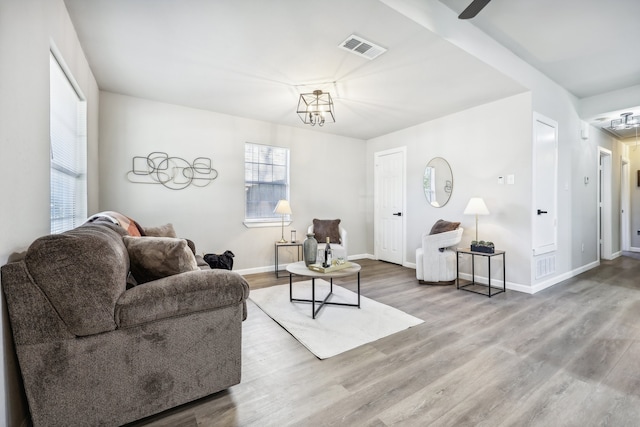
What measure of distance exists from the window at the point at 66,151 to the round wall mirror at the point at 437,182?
456 centimetres

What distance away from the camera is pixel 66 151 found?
8.02ft

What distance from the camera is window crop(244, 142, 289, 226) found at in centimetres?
467

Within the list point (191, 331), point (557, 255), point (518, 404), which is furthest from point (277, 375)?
point (557, 255)

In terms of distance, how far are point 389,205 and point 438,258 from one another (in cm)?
179

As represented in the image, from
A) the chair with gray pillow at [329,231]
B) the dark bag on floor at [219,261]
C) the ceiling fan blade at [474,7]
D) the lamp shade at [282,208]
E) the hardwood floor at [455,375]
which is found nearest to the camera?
the hardwood floor at [455,375]

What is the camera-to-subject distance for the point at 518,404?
1.58m

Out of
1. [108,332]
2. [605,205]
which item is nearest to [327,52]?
[108,332]

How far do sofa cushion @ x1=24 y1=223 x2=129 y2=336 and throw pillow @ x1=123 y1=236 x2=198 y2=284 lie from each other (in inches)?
11.5

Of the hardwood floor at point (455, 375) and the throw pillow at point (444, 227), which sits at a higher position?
the throw pillow at point (444, 227)

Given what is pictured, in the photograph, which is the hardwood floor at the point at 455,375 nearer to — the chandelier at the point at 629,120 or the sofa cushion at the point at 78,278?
the sofa cushion at the point at 78,278

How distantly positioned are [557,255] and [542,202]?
93cm

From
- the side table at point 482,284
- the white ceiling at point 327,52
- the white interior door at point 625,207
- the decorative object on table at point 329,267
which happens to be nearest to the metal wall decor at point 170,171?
the white ceiling at point 327,52

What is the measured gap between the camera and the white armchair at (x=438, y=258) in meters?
3.92

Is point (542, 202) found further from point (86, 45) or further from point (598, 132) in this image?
point (86, 45)
